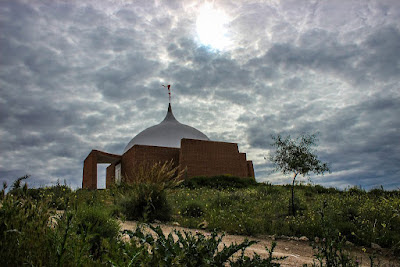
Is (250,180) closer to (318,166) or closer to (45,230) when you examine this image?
(318,166)

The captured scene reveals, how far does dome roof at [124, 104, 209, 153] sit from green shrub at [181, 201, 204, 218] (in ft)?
64.1

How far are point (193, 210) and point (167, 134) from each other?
20.9 metres

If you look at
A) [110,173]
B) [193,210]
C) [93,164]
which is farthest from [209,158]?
[193,210]

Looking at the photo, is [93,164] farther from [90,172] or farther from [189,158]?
[189,158]

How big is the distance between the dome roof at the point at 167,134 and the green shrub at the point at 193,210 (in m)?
19.5

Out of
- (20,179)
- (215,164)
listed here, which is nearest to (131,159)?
(215,164)

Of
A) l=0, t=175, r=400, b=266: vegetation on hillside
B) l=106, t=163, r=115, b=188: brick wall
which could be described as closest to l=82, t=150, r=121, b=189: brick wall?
l=106, t=163, r=115, b=188: brick wall

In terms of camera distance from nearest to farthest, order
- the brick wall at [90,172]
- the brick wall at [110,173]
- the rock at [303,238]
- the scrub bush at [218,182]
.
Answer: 1. the rock at [303,238]
2. the scrub bush at [218,182]
3. the brick wall at [90,172]
4. the brick wall at [110,173]

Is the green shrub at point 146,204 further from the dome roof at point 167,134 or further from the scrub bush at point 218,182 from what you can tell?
the dome roof at point 167,134

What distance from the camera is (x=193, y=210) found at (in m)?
9.57

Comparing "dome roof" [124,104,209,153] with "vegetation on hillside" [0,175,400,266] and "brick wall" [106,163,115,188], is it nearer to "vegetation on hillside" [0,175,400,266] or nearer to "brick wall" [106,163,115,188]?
"brick wall" [106,163,115,188]

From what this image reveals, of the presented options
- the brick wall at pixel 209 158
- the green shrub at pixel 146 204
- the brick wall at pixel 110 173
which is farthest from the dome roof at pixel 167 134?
the green shrub at pixel 146 204

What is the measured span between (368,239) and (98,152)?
2189 centimetres

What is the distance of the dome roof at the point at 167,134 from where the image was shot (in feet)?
96.6
